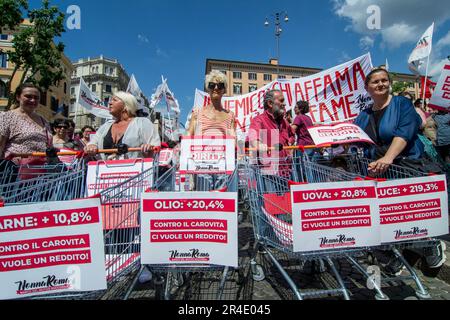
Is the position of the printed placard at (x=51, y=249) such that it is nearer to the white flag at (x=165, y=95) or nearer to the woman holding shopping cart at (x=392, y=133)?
the woman holding shopping cart at (x=392, y=133)

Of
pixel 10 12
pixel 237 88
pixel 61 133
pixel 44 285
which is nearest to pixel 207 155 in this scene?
pixel 44 285

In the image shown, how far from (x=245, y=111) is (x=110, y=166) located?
5.05 m

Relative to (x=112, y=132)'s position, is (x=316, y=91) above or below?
above

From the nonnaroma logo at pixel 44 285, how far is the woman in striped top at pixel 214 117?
84.6 inches

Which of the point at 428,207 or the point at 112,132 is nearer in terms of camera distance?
the point at 428,207

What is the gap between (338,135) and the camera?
2.53 m

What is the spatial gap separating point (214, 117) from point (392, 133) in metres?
1.96

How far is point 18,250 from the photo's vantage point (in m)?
1.63

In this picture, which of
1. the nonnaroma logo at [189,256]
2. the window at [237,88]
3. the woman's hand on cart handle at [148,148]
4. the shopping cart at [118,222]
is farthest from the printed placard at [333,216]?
the window at [237,88]

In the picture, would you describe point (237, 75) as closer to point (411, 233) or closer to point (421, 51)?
point (421, 51)

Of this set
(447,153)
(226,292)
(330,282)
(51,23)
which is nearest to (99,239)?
(226,292)

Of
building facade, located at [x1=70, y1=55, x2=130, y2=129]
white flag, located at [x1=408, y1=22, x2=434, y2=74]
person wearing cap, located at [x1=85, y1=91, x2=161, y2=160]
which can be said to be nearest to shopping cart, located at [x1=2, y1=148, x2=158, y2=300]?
person wearing cap, located at [x1=85, y1=91, x2=161, y2=160]

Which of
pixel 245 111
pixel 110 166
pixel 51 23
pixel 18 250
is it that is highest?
pixel 51 23
